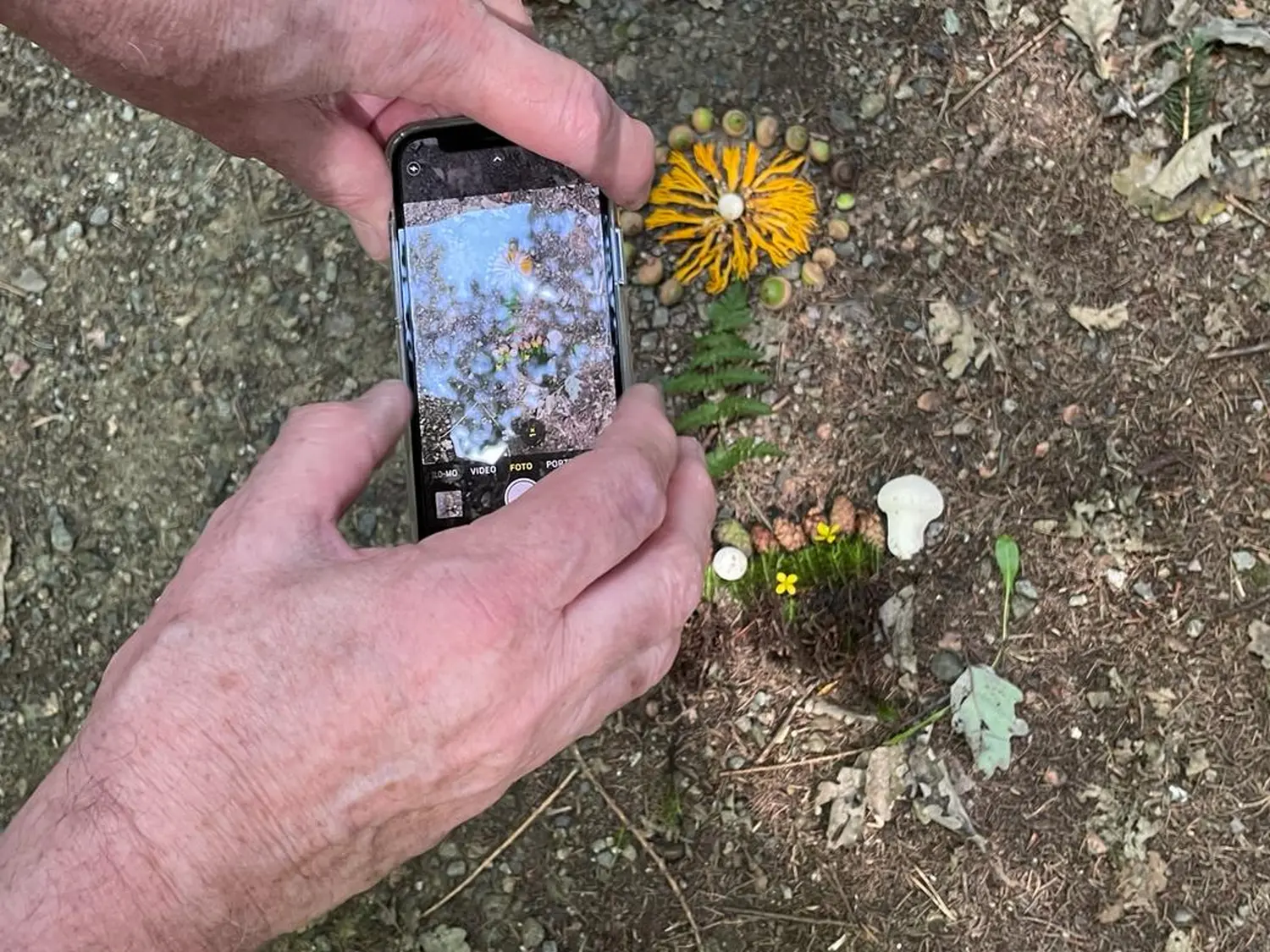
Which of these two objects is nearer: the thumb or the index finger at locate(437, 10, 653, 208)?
the thumb

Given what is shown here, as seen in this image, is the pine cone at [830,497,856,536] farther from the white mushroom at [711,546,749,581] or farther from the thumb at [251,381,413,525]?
the thumb at [251,381,413,525]

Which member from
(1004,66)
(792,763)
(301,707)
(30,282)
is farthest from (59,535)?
(1004,66)

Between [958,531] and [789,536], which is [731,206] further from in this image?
[958,531]

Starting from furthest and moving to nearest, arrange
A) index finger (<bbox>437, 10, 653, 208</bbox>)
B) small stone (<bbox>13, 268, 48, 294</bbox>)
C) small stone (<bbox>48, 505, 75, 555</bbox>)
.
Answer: small stone (<bbox>13, 268, 48, 294</bbox>), small stone (<bbox>48, 505, 75, 555</bbox>), index finger (<bbox>437, 10, 653, 208</bbox>)

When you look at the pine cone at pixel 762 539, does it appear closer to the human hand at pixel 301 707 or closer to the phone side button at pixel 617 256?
the phone side button at pixel 617 256

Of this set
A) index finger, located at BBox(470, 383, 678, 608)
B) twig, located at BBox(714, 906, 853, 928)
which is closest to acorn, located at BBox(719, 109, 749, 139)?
index finger, located at BBox(470, 383, 678, 608)

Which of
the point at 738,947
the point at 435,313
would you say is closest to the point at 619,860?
the point at 738,947
